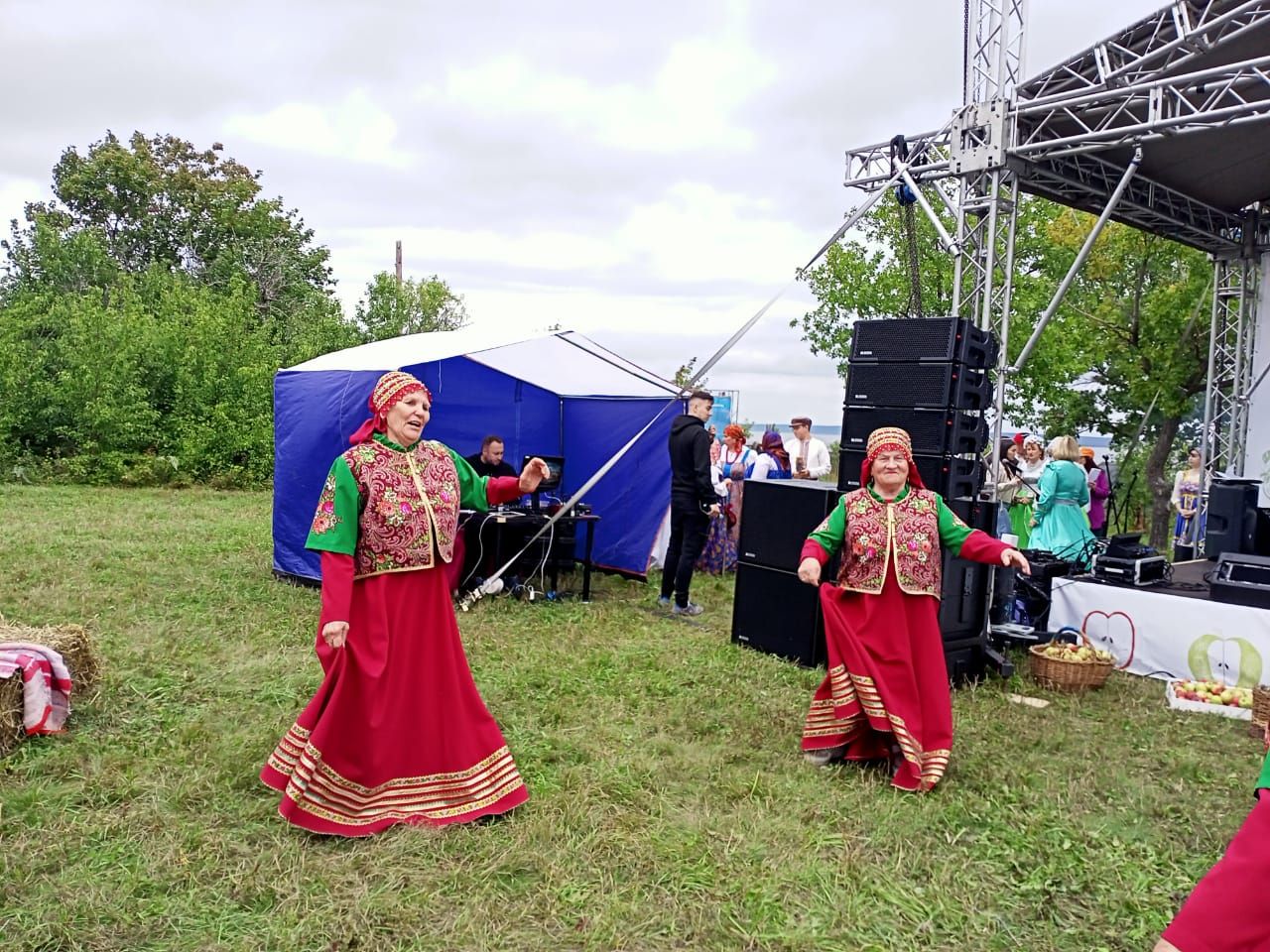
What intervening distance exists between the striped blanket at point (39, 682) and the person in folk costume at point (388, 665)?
1325mm

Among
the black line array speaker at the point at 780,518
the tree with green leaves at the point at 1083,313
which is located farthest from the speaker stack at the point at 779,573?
the tree with green leaves at the point at 1083,313

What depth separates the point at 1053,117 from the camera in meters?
7.16

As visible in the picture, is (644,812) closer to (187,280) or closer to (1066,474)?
(1066,474)

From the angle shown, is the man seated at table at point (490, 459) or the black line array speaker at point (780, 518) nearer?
the black line array speaker at point (780, 518)

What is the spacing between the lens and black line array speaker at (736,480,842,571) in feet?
18.4

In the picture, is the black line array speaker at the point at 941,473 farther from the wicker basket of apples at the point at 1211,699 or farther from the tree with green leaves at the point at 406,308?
the tree with green leaves at the point at 406,308

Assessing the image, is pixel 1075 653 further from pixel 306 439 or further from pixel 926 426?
pixel 306 439

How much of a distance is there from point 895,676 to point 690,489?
10.3 ft

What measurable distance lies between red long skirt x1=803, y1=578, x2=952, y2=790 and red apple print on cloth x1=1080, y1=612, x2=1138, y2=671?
2648 millimetres

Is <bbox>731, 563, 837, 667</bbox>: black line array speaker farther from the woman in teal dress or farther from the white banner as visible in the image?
the woman in teal dress

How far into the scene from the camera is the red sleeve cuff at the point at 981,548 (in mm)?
3756

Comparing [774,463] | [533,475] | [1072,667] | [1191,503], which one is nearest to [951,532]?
[533,475]

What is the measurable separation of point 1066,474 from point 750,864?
545 centimetres

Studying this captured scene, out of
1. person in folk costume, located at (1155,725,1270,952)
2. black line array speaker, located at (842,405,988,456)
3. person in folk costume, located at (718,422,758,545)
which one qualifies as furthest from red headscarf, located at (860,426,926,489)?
person in folk costume, located at (718,422,758,545)
